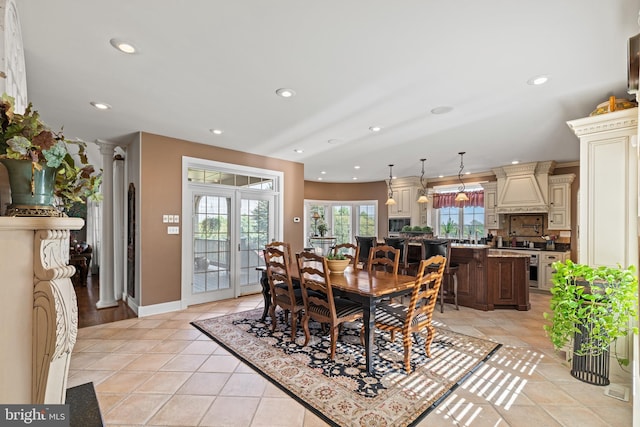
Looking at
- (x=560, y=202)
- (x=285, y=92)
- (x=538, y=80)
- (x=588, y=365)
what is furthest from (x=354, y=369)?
(x=560, y=202)

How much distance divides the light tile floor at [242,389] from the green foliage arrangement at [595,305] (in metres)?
0.38

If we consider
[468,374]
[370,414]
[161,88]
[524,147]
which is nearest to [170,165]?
[161,88]

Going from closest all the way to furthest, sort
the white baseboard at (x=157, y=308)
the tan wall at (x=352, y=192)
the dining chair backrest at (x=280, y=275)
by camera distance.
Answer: the dining chair backrest at (x=280, y=275), the white baseboard at (x=157, y=308), the tan wall at (x=352, y=192)

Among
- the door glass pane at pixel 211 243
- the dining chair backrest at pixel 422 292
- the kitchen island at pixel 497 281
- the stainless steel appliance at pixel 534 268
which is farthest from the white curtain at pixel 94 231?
the stainless steel appliance at pixel 534 268

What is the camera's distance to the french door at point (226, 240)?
185 inches

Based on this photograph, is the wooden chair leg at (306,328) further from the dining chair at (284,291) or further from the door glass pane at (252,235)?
the door glass pane at (252,235)

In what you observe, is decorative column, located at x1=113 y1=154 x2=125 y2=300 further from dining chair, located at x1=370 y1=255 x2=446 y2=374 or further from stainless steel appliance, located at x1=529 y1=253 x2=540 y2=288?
stainless steel appliance, located at x1=529 y1=253 x2=540 y2=288

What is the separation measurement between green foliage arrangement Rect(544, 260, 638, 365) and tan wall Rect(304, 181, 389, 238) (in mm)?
6094

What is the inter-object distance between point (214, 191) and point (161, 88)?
2270mm

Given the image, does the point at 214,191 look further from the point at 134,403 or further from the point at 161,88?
the point at 134,403

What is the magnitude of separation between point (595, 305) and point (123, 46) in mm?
4022

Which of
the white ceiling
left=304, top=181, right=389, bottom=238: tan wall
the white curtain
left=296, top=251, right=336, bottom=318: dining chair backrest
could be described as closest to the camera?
the white ceiling

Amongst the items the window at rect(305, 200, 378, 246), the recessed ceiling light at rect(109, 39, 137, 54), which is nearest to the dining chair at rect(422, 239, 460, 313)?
the recessed ceiling light at rect(109, 39, 137, 54)

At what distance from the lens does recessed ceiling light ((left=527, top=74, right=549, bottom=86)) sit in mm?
2510
